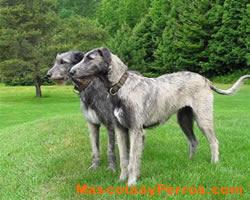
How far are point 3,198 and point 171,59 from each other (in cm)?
4292

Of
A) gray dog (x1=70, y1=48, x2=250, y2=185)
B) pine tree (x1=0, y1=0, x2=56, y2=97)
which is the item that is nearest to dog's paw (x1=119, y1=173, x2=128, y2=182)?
gray dog (x1=70, y1=48, x2=250, y2=185)

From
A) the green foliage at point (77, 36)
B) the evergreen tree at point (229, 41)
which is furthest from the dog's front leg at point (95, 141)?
the evergreen tree at point (229, 41)

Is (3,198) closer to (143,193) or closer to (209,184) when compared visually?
(143,193)

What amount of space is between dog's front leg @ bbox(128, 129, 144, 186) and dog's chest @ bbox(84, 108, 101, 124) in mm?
1240

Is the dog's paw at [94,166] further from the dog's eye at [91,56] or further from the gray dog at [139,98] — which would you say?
the dog's eye at [91,56]

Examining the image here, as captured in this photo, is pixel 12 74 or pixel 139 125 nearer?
pixel 139 125

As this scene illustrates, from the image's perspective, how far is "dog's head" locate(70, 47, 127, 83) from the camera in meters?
5.97

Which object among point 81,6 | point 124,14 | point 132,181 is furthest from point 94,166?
point 81,6

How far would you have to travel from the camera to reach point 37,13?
33.3 metres

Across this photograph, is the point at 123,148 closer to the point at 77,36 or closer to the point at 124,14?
the point at 77,36

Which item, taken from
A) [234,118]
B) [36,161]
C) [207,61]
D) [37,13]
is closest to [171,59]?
[207,61]

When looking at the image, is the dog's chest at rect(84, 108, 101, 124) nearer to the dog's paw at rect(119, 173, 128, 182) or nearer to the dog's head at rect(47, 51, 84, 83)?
the dog's head at rect(47, 51, 84, 83)

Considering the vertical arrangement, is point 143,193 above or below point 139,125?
below

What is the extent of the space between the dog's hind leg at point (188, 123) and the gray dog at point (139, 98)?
0.40 ft
